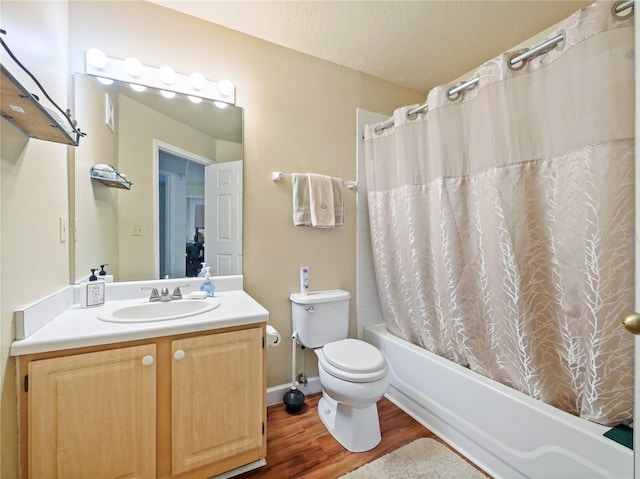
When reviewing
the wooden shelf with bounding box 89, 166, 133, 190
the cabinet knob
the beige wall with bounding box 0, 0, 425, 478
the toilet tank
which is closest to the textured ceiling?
Answer: the beige wall with bounding box 0, 0, 425, 478

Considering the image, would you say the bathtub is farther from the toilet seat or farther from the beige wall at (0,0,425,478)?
the beige wall at (0,0,425,478)

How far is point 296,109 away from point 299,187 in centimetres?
55

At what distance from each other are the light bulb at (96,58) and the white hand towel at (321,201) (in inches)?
48.5

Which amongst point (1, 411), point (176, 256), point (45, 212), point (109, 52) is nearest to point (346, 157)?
point (176, 256)

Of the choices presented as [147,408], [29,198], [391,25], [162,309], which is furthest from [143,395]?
[391,25]

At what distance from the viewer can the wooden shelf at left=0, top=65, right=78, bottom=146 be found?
71 cm

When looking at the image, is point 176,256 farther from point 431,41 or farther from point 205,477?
point 431,41

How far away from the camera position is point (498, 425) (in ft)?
4.21

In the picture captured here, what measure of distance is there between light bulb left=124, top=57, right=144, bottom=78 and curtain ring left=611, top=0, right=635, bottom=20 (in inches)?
80.7

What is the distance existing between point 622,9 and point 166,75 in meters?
1.99

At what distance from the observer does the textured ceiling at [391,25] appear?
153 centimetres

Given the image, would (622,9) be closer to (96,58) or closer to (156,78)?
(156,78)

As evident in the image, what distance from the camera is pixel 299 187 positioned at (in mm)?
1883

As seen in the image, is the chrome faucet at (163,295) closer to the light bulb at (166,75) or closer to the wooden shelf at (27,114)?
the wooden shelf at (27,114)
